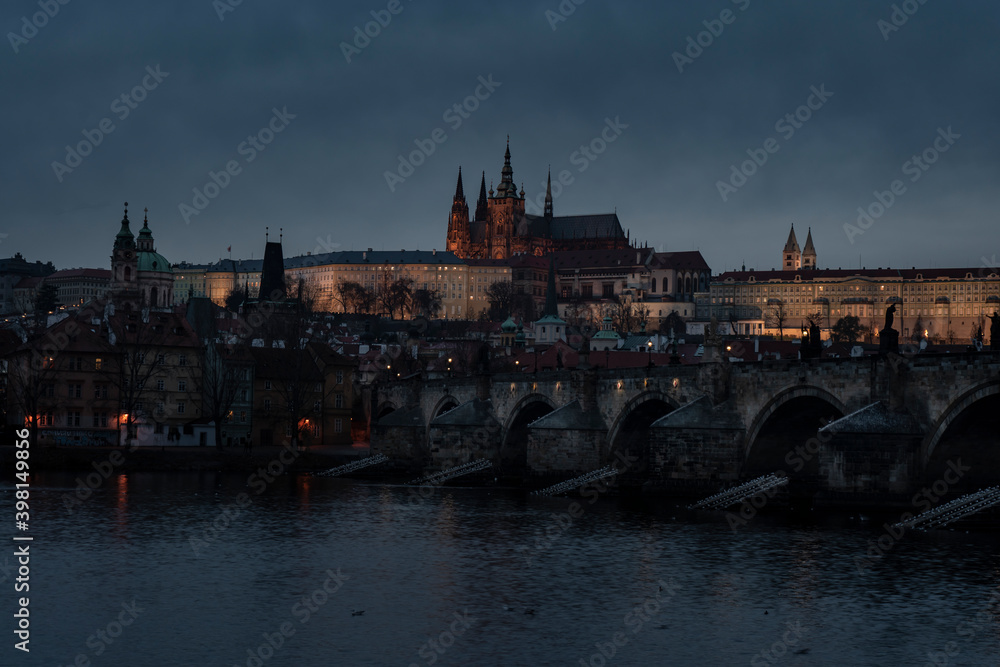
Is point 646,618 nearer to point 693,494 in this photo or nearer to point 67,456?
point 693,494

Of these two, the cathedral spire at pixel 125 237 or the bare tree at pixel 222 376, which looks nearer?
the bare tree at pixel 222 376

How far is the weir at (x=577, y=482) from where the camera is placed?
57.9 m

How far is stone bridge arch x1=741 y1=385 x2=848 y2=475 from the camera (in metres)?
47.5

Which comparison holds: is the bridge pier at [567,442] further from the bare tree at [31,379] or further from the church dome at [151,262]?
the church dome at [151,262]

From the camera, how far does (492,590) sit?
112ft

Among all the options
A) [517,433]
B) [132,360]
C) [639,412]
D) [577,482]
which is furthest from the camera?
[132,360]

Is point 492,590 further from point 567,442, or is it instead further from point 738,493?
point 567,442

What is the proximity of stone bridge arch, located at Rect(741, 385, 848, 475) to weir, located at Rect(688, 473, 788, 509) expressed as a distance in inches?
56.4

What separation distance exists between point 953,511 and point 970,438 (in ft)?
9.27

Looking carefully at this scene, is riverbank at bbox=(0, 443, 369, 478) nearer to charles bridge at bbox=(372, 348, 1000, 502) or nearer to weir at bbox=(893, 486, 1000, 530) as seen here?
charles bridge at bbox=(372, 348, 1000, 502)

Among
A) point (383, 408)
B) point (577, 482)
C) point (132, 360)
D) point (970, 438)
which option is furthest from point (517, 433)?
point (970, 438)

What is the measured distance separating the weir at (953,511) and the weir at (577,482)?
18.8 meters

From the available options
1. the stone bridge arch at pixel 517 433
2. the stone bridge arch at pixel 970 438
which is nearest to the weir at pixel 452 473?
the stone bridge arch at pixel 517 433

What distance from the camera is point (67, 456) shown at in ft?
221
